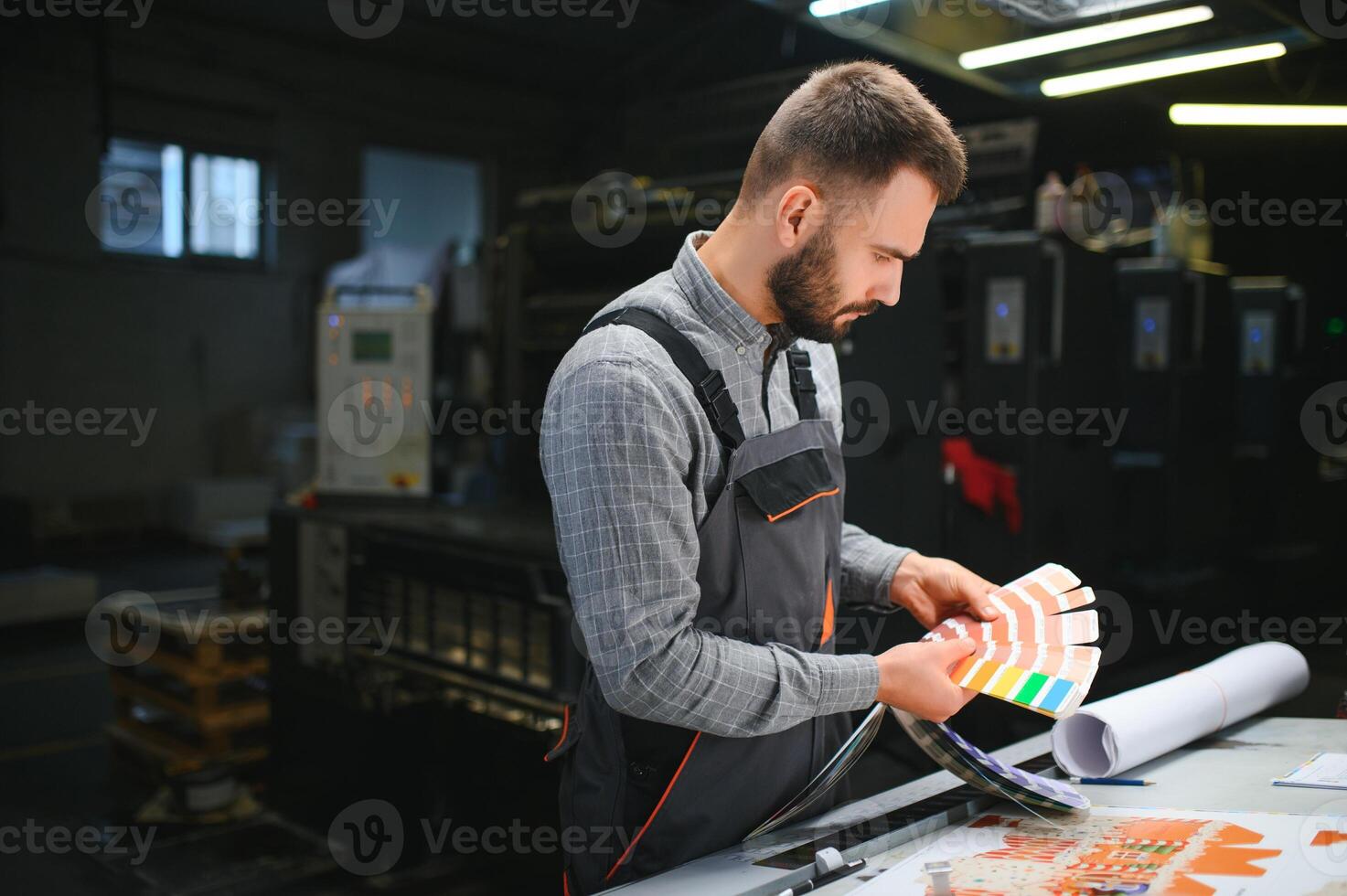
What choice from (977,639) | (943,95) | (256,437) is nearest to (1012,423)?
(943,95)

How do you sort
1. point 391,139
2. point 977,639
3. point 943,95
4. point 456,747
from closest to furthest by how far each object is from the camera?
point 977,639, point 943,95, point 456,747, point 391,139

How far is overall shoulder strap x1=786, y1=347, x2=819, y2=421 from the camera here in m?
1.61

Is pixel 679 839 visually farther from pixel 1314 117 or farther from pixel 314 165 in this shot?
pixel 314 165

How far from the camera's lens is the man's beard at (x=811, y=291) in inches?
53.5

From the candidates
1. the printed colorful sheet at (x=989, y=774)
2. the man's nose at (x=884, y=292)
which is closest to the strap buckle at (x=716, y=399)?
the man's nose at (x=884, y=292)

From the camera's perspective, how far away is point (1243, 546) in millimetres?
5645

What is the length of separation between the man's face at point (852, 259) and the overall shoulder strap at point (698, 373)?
133mm

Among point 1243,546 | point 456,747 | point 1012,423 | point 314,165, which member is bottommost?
point 456,747

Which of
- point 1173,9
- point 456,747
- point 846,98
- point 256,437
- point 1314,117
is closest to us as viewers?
point 846,98

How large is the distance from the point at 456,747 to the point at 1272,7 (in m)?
2.91

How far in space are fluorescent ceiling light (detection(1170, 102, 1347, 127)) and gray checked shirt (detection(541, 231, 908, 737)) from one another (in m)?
1.75
